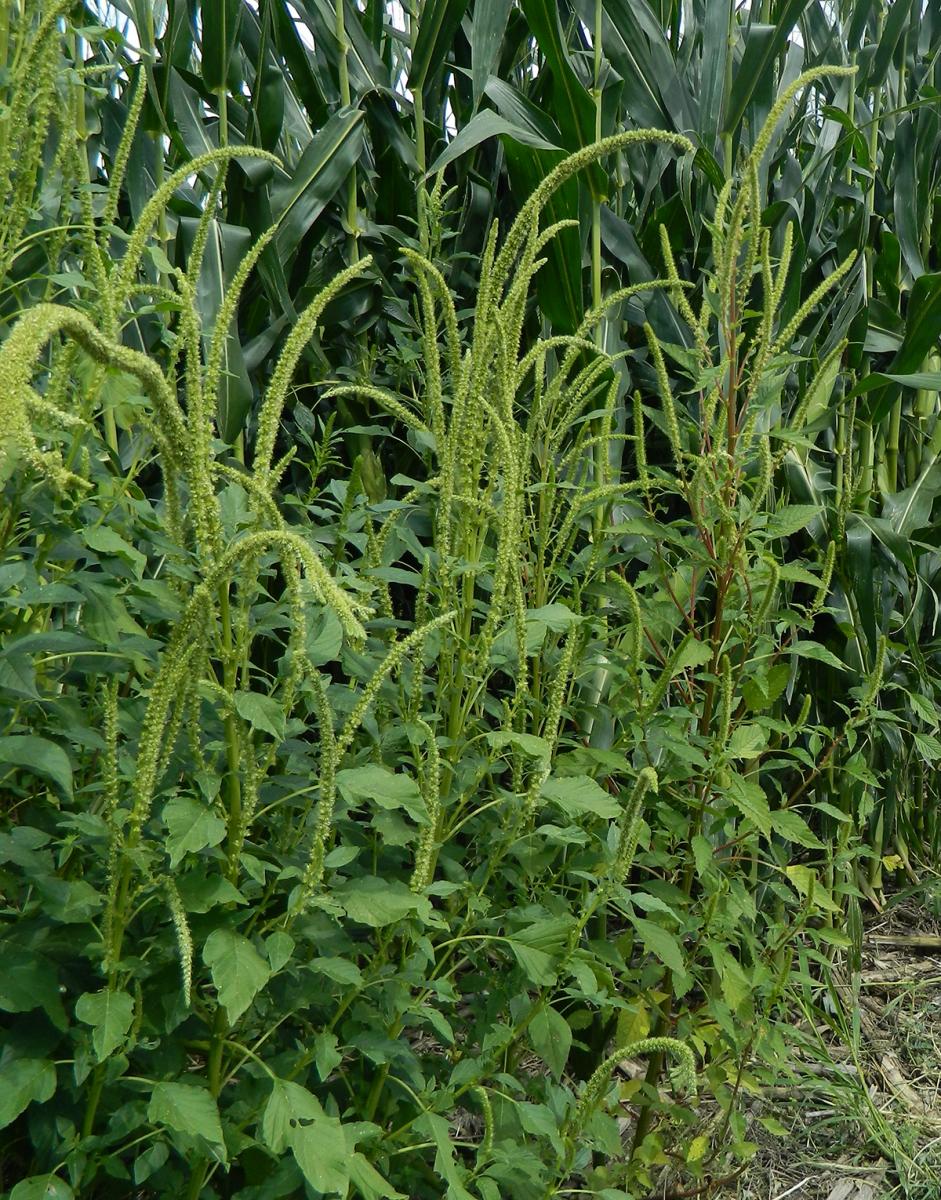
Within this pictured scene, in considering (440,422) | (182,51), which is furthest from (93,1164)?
(182,51)

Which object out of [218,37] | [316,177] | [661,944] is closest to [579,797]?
[661,944]

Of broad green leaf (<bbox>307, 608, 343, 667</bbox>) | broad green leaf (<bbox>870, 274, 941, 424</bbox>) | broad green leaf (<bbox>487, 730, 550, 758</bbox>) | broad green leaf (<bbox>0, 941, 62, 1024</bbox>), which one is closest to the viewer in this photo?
broad green leaf (<bbox>0, 941, 62, 1024</bbox>)

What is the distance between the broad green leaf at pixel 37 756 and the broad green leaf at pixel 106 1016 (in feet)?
0.80

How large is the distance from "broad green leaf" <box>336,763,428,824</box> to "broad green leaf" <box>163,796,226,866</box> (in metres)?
0.16

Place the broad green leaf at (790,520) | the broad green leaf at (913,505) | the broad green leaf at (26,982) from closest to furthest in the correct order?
the broad green leaf at (26,982) → the broad green leaf at (790,520) → the broad green leaf at (913,505)

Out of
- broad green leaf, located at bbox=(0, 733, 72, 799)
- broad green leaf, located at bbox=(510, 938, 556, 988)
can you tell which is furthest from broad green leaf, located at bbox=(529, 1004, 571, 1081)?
broad green leaf, located at bbox=(0, 733, 72, 799)

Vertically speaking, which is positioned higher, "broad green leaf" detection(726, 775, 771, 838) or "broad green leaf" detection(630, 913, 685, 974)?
"broad green leaf" detection(726, 775, 771, 838)

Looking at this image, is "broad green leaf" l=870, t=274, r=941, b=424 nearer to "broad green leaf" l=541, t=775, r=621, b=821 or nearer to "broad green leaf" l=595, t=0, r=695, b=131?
"broad green leaf" l=595, t=0, r=695, b=131

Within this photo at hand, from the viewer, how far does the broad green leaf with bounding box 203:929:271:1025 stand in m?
1.31

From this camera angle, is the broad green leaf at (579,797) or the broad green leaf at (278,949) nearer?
the broad green leaf at (278,949)

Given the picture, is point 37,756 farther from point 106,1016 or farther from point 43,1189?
point 43,1189

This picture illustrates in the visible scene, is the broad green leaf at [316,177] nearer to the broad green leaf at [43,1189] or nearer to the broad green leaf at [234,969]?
the broad green leaf at [234,969]

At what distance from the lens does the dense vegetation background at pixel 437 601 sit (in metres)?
1.43

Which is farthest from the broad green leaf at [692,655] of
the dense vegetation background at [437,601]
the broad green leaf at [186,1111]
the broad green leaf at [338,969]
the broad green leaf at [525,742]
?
the broad green leaf at [186,1111]
